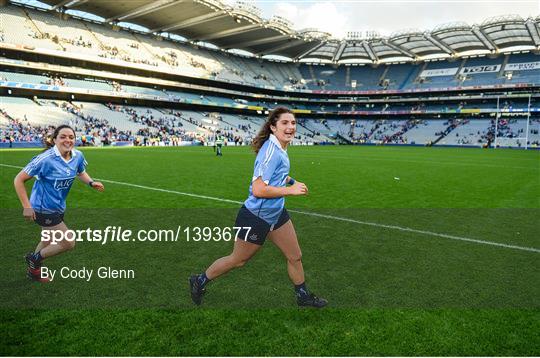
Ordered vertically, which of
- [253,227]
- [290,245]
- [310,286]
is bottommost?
[310,286]

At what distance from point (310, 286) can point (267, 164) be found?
175cm

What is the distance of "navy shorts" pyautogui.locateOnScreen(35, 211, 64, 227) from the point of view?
4.46 meters

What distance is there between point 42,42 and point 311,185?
51.8 metres

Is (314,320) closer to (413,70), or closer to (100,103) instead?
(100,103)

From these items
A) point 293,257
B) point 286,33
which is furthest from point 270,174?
point 286,33

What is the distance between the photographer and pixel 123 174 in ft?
48.6

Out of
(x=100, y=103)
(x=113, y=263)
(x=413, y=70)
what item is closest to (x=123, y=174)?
(x=113, y=263)

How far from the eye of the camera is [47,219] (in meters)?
4.50

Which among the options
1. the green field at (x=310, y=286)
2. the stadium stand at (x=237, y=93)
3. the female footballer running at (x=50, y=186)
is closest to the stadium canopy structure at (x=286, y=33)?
the stadium stand at (x=237, y=93)

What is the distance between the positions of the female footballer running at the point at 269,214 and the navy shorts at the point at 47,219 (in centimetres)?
203

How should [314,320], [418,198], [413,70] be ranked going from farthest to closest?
[413,70]
[418,198]
[314,320]

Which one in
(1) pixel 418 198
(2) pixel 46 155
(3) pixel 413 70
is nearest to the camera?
(2) pixel 46 155

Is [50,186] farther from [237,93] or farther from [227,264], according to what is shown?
[237,93]

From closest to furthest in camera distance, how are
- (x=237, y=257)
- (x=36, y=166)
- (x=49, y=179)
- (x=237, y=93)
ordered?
(x=237, y=257) → (x=36, y=166) → (x=49, y=179) → (x=237, y=93)
